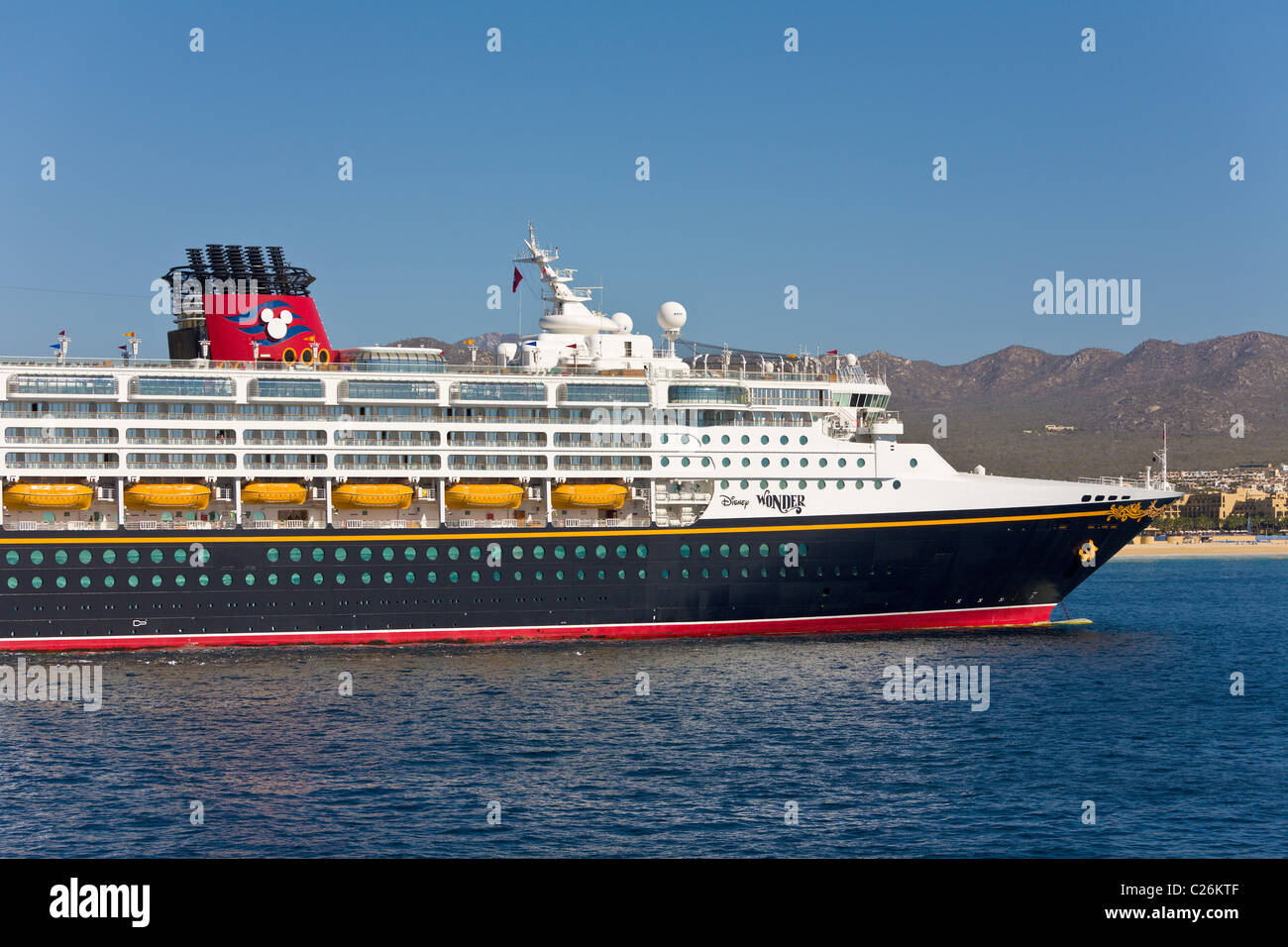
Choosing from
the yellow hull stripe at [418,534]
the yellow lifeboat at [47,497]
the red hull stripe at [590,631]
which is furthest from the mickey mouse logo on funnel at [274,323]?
the red hull stripe at [590,631]

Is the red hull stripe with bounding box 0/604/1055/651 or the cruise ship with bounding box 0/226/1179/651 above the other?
the cruise ship with bounding box 0/226/1179/651

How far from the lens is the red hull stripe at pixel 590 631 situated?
4075 cm

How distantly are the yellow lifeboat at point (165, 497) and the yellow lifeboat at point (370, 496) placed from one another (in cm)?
473

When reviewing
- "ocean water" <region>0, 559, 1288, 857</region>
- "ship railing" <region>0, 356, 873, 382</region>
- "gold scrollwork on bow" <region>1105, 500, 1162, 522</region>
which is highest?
"ship railing" <region>0, 356, 873, 382</region>

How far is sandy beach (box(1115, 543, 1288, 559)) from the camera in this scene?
14350 cm

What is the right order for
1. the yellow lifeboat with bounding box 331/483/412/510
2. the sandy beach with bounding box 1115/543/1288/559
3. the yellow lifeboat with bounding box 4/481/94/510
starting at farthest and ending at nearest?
the sandy beach with bounding box 1115/543/1288/559, the yellow lifeboat with bounding box 331/483/412/510, the yellow lifeboat with bounding box 4/481/94/510

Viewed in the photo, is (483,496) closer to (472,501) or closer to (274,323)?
(472,501)

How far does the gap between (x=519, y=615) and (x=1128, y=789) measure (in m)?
23.0

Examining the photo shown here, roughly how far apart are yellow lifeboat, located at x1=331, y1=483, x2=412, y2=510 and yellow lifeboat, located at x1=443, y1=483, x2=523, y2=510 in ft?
5.43

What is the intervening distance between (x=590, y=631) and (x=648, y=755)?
15.4m

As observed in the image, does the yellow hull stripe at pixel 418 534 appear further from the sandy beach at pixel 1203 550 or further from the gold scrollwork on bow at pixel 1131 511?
the sandy beach at pixel 1203 550

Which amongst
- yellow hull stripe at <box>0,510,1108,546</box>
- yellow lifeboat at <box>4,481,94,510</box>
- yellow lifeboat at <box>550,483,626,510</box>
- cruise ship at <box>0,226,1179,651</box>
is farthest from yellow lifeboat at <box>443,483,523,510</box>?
yellow lifeboat at <box>4,481,94,510</box>

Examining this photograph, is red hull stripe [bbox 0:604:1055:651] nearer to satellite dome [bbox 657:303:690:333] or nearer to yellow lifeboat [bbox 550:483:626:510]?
yellow lifeboat [bbox 550:483:626:510]
